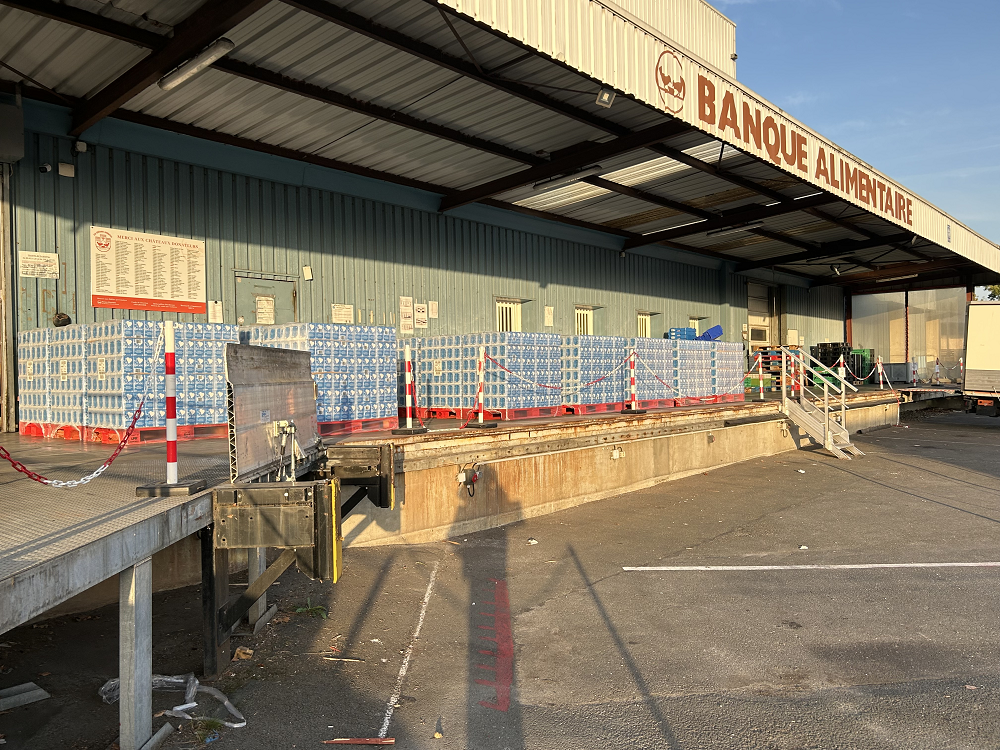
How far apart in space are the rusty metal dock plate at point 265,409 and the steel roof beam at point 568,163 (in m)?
8.91

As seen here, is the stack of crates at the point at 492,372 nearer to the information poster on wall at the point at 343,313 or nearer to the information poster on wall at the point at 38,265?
the information poster on wall at the point at 343,313

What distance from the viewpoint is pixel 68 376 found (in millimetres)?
10359

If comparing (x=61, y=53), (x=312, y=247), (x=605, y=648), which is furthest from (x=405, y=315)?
(x=605, y=648)

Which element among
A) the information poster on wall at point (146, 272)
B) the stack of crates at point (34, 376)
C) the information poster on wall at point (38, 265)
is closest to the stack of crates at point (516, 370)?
the information poster on wall at point (146, 272)

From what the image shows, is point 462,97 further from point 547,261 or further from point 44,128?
point 547,261

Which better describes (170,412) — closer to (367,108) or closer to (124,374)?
(124,374)

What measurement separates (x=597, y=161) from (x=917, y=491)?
29.3 ft

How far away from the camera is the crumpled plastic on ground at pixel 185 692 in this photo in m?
4.57

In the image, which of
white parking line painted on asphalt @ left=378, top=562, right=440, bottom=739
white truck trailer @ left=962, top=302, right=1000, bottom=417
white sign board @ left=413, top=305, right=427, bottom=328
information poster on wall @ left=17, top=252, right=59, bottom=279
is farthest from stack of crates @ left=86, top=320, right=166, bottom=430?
white truck trailer @ left=962, top=302, right=1000, bottom=417

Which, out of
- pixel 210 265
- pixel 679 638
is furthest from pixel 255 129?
pixel 679 638

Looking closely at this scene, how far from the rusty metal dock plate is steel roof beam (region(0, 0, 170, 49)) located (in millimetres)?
6377

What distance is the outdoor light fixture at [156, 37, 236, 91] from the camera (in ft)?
31.3

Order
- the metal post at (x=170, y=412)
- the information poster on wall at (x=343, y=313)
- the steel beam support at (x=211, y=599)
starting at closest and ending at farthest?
the metal post at (x=170, y=412)
the steel beam support at (x=211, y=599)
the information poster on wall at (x=343, y=313)

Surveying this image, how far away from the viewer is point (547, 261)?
2105 cm
